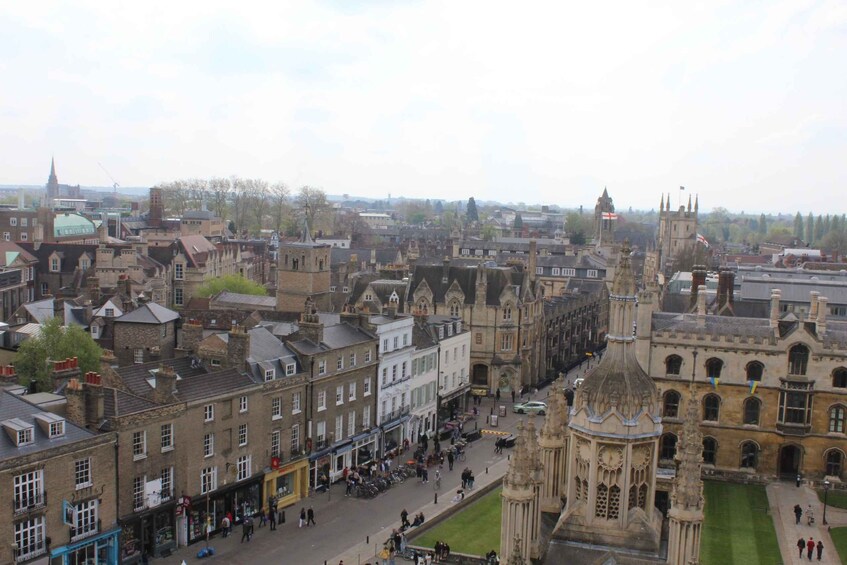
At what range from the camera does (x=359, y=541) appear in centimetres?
3909

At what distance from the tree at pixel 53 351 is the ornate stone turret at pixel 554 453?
26.1 m

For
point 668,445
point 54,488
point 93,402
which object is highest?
point 93,402

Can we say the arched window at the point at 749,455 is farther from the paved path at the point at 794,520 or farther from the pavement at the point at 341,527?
the pavement at the point at 341,527

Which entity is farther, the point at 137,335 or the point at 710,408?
the point at 137,335

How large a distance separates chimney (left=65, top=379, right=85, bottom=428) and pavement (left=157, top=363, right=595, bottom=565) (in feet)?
23.0

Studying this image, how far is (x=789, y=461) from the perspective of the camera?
49.0 m

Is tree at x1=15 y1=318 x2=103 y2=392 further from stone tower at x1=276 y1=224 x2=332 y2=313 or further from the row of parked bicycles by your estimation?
stone tower at x1=276 y1=224 x2=332 y2=313

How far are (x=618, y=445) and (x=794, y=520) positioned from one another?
27370mm

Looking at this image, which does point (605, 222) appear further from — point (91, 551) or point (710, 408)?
point (91, 551)

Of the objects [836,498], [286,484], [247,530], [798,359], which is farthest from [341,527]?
[798,359]

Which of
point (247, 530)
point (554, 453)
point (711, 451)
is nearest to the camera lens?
point (554, 453)

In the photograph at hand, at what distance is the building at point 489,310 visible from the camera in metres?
70.0

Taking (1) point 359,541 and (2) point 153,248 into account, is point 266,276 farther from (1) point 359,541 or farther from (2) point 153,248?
(1) point 359,541

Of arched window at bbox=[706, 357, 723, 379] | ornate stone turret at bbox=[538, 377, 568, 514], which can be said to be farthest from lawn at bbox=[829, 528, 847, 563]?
ornate stone turret at bbox=[538, 377, 568, 514]
